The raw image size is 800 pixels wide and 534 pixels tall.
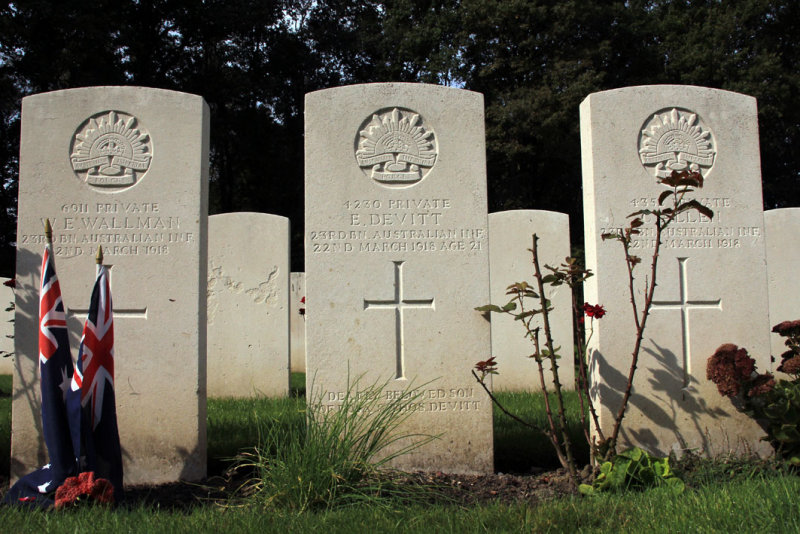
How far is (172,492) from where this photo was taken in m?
4.07

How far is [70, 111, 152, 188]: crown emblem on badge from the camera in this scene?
457cm

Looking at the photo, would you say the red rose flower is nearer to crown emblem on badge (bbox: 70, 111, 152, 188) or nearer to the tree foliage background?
crown emblem on badge (bbox: 70, 111, 152, 188)

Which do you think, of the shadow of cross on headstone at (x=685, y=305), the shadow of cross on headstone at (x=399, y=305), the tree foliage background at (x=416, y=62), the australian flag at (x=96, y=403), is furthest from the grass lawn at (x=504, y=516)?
the tree foliage background at (x=416, y=62)

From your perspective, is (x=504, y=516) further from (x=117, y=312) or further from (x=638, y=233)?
(x=117, y=312)

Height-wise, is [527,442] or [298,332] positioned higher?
[298,332]

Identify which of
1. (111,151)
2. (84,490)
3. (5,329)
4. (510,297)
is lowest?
(84,490)

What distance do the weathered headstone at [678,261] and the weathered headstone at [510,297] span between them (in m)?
2.77

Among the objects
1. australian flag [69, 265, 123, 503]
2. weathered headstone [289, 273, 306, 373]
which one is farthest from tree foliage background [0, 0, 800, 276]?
australian flag [69, 265, 123, 503]

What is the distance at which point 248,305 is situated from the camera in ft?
24.6

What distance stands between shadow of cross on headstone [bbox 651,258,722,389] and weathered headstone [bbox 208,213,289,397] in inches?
163

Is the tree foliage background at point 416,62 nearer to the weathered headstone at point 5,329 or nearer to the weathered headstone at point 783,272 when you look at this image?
the weathered headstone at point 5,329

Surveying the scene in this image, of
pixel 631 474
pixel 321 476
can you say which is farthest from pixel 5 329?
pixel 631 474

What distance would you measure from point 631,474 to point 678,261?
165cm

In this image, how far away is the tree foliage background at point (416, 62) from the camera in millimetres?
15867
